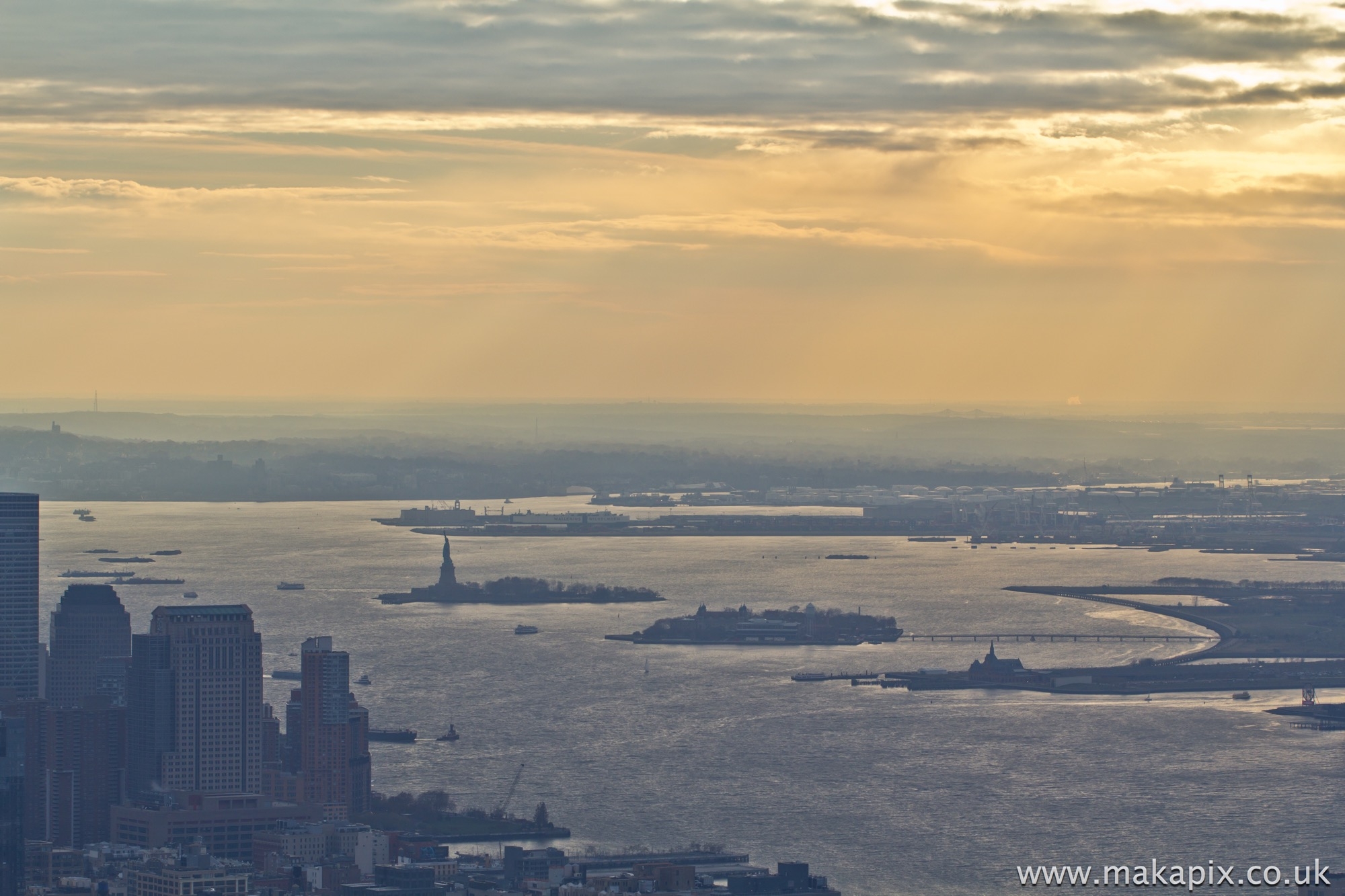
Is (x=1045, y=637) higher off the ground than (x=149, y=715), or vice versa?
(x=1045, y=637)

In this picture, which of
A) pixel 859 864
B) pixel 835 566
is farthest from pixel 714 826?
pixel 835 566

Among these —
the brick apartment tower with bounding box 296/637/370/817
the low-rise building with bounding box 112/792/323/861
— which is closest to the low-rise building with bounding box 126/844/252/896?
the low-rise building with bounding box 112/792/323/861

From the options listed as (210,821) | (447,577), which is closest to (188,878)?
(210,821)

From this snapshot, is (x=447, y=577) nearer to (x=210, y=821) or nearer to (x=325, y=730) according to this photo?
(x=325, y=730)

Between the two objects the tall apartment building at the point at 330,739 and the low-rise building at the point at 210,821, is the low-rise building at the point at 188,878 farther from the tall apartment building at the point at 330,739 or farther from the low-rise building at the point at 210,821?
the tall apartment building at the point at 330,739

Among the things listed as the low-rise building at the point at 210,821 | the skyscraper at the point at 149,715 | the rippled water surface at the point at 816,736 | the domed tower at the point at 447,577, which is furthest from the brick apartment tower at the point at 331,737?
the domed tower at the point at 447,577

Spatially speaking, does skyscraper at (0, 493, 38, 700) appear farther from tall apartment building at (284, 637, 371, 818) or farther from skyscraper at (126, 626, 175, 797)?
tall apartment building at (284, 637, 371, 818)

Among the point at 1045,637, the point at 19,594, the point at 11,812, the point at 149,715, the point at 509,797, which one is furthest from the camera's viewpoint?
the point at 1045,637
